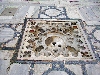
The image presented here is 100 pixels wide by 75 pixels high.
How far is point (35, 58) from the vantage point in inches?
137

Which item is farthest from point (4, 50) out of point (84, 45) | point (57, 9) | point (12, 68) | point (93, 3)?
point (93, 3)

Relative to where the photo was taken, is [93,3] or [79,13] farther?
[93,3]

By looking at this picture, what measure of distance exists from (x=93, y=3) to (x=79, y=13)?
1.02 m

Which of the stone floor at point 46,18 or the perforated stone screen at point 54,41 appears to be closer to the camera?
the stone floor at point 46,18

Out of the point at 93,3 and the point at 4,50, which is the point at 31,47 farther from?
the point at 93,3

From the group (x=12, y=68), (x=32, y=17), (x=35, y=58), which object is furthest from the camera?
(x=32, y=17)

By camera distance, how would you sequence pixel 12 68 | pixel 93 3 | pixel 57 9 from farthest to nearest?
pixel 93 3 < pixel 57 9 < pixel 12 68

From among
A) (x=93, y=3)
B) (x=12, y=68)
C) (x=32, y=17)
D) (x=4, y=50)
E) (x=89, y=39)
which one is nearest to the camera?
(x=12, y=68)

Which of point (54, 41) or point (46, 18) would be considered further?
point (46, 18)

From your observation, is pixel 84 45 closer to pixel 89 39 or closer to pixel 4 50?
pixel 89 39

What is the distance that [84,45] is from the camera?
384cm

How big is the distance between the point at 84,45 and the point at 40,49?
1076mm

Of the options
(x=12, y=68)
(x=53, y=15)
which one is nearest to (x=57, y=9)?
(x=53, y=15)

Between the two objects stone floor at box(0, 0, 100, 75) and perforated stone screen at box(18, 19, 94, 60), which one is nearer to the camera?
stone floor at box(0, 0, 100, 75)
